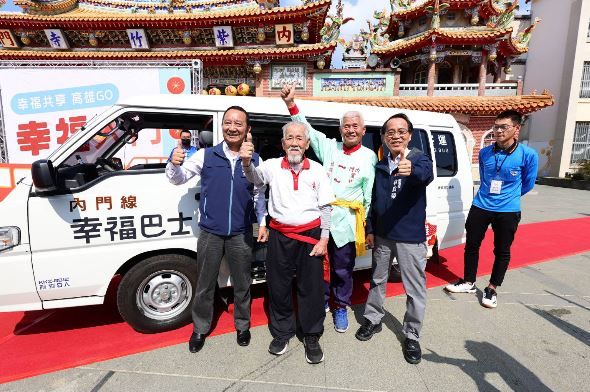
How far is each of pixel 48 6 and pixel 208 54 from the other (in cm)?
929

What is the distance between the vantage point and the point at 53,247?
7.37 feet

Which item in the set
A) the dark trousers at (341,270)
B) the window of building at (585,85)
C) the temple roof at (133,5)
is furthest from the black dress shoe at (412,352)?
the window of building at (585,85)

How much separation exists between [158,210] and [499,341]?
313 cm

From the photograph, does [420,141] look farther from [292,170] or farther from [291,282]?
[291,282]

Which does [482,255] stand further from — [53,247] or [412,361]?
[53,247]

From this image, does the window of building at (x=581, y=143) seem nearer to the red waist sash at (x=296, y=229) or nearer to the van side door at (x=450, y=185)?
the van side door at (x=450, y=185)

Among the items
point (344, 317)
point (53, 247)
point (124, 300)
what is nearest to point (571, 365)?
point (344, 317)

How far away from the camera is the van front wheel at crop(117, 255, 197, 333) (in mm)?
2477

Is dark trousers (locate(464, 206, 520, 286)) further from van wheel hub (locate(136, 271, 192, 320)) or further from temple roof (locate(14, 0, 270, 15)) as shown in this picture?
temple roof (locate(14, 0, 270, 15))

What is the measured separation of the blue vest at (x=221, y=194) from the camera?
7.37 ft

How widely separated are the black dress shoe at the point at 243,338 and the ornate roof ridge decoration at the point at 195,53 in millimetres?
12776

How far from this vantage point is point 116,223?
7.75 feet

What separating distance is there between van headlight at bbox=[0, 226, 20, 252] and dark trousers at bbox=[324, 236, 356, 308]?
2.36 meters

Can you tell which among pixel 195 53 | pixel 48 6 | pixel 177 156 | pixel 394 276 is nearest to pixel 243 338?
pixel 177 156
